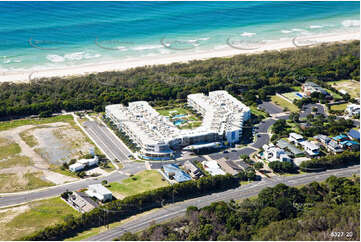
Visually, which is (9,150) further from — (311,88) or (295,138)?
(311,88)

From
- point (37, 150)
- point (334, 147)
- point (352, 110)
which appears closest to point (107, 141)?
point (37, 150)

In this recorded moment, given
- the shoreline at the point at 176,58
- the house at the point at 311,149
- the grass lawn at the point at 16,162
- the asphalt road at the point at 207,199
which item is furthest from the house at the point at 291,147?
the shoreline at the point at 176,58

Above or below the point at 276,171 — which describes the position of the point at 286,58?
above

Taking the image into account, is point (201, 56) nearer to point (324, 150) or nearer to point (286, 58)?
point (286, 58)

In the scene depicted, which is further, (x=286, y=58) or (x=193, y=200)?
(x=286, y=58)

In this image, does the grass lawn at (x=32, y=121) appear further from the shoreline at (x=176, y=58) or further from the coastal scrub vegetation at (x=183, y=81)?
the shoreline at (x=176, y=58)

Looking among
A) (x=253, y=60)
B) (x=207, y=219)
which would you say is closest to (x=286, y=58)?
(x=253, y=60)

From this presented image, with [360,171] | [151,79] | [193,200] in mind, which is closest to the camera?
[193,200]

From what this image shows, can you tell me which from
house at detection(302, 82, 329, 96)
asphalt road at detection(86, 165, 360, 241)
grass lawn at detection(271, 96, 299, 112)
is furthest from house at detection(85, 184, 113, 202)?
house at detection(302, 82, 329, 96)
